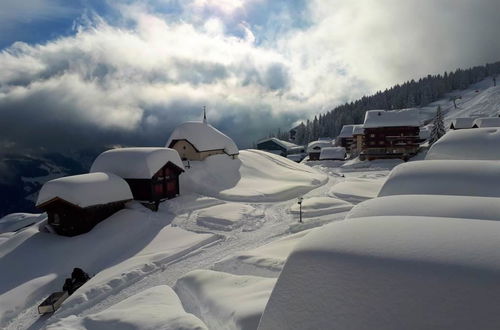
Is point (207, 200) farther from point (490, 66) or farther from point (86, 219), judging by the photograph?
point (490, 66)

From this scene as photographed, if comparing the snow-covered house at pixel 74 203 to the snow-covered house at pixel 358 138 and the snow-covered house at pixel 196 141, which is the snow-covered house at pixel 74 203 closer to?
the snow-covered house at pixel 196 141

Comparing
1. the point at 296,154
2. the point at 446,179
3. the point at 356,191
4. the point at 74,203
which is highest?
the point at 446,179

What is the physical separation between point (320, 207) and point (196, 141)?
19260 millimetres

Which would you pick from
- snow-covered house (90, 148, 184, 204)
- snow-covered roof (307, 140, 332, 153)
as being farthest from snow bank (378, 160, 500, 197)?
snow-covered roof (307, 140, 332, 153)

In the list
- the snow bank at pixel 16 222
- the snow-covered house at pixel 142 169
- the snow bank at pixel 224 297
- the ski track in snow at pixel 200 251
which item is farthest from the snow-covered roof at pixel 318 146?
the snow bank at pixel 224 297

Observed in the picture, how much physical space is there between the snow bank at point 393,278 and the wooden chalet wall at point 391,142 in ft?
162

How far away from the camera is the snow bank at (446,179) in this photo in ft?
41.9

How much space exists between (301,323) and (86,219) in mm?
19437

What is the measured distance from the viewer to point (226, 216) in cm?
2281

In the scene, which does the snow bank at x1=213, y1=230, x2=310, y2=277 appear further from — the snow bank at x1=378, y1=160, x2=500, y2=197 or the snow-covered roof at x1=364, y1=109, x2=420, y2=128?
the snow-covered roof at x1=364, y1=109, x2=420, y2=128

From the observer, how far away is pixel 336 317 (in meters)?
5.85

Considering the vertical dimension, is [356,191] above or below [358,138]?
below

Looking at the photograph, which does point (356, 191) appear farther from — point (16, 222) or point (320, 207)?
point (16, 222)

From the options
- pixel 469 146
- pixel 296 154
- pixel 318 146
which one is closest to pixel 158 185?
pixel 469 146
